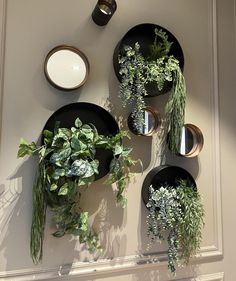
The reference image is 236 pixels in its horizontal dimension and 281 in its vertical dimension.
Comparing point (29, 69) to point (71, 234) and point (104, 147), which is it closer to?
point (104, 147)

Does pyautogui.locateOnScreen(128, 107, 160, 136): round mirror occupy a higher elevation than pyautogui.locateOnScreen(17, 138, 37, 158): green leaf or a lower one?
higher

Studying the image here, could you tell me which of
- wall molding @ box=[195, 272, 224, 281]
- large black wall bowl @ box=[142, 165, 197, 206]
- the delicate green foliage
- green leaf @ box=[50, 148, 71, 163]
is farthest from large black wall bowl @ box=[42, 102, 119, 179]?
wall molding @ box=[195, 272, 224, 281]

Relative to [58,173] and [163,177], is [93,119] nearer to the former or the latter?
[58,173]

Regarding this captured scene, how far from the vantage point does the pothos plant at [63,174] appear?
54.5 inches

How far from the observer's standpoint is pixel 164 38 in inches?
65.7

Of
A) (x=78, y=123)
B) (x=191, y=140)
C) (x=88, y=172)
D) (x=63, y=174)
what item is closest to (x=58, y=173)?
(x=63, y=174)

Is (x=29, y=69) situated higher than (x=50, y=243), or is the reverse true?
(x=29, y=69)

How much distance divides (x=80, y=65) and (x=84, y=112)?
0.24m

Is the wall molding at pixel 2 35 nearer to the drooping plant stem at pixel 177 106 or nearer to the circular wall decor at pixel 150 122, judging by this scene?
the circular wall decor at pixel 150 122

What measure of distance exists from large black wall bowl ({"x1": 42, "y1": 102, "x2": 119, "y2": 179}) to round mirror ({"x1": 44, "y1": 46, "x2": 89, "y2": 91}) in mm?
111

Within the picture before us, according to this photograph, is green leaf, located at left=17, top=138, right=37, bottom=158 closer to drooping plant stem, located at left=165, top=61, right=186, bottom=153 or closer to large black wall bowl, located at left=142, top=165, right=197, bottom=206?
large black wall bowl, located at left=142, top=165, right=197, bottom=206

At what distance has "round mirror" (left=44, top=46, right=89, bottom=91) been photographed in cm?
152

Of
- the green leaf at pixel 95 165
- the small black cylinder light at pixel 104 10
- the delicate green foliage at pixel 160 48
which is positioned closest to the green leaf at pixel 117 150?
the green leaf at pixel 95 165

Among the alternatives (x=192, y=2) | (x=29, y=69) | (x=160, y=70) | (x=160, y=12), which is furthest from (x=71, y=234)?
(x=192, y=2)
